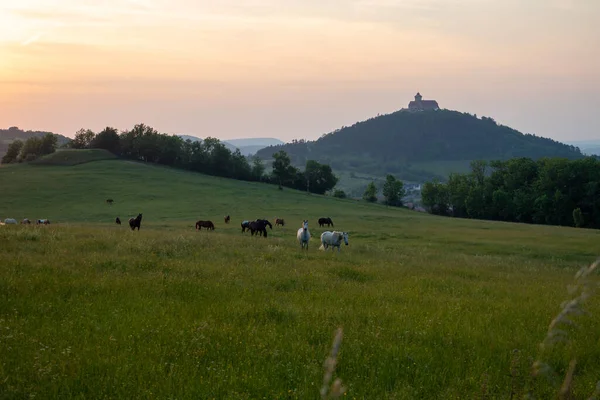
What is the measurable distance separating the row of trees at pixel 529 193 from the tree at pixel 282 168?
39.0 metres

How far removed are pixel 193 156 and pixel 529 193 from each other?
85214 millimetres

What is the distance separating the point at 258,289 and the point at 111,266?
5.23 metres

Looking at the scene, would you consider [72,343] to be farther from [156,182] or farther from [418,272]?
[156,182]

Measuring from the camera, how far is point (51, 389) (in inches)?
244

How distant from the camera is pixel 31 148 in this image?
12550 centimetres

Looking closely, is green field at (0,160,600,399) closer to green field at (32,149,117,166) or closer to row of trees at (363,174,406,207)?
green field at (32,149,117,166)

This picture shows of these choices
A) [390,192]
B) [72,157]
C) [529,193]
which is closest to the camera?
[529,193]

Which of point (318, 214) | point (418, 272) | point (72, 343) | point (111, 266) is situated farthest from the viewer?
point (318, 214)

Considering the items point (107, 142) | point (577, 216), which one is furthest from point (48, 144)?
point (577, 216)

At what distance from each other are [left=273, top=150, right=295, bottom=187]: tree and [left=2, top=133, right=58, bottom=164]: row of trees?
6179 cm

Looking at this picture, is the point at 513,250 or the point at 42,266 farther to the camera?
the point at 513,250

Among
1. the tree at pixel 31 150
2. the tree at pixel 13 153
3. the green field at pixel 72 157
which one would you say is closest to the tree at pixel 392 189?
the green field at pixel 72 157

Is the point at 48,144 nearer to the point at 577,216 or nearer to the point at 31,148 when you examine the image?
the point at 31,148

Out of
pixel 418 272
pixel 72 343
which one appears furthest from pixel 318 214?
pixel 72 343
